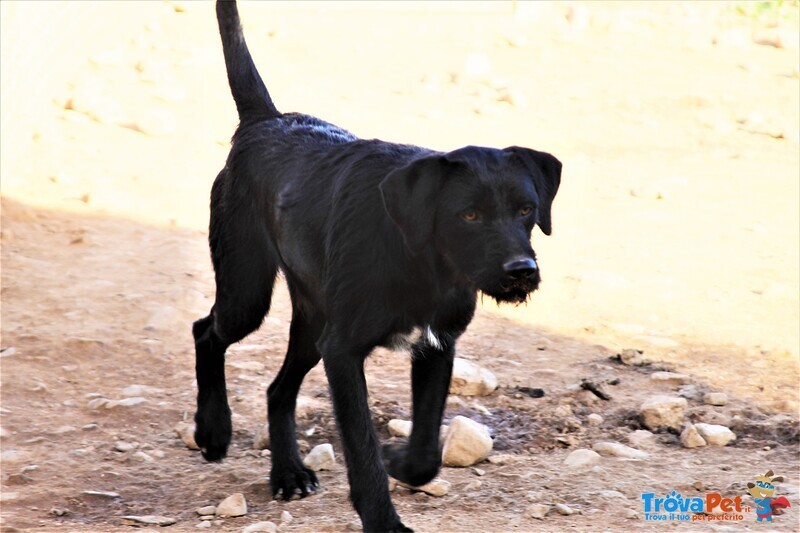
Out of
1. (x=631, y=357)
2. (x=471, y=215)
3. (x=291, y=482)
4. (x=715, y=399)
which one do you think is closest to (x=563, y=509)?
(x=291, y=482)

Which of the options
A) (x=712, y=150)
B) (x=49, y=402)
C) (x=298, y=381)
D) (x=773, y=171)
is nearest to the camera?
(x=298, y=381)

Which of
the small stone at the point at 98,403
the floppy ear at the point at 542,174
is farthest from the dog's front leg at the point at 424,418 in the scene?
the small stone at the point at 98,403

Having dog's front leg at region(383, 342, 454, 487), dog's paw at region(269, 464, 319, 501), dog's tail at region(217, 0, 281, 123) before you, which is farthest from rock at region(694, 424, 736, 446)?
dog's tail at region(217, 0, 281, 123)

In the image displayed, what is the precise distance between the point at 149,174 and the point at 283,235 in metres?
4.70

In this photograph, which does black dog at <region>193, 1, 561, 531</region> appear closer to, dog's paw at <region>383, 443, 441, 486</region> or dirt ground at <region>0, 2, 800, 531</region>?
dog's paw at <region>383, 443, 441, 486</region>

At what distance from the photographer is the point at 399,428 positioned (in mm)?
4945

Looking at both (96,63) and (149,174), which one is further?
(96,63)

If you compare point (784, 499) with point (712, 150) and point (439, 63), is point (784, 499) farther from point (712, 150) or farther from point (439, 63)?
point (439, 63)

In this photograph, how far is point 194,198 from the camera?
8.44 m

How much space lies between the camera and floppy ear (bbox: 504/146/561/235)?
12.5 ft

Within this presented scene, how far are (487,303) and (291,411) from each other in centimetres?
236

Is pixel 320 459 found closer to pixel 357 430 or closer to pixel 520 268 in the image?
pixel 357 430

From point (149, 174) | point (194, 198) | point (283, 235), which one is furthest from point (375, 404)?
point (149, 174)

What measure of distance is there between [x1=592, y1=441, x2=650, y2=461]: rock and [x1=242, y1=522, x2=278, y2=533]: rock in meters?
1.54
